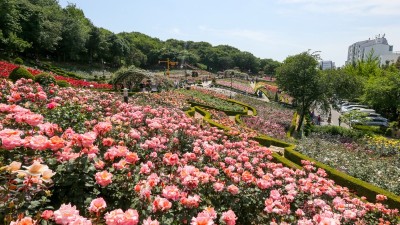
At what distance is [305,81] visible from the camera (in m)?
23.5

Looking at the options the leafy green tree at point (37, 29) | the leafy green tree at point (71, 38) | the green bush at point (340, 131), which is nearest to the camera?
the green bush at point (340, 131)

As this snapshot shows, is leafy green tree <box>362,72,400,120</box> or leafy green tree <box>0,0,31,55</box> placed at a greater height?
leafy green tree <box>0,0,31,55</box>

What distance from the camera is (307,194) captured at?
4496 millimetres

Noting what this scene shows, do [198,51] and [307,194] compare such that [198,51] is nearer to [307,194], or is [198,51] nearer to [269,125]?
[269,125]

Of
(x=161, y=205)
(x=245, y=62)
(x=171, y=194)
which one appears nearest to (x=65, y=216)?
(x=161, y=205)

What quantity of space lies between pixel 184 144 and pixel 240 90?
39.8 meters

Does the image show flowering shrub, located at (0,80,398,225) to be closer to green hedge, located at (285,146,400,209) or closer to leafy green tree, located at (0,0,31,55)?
green hedge, located at (285,146,400,209)

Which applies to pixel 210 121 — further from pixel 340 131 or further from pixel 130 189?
pixel 340 131

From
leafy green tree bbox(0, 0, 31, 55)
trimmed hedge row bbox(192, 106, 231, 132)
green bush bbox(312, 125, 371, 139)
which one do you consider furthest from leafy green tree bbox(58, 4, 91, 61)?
green bush bbox(312, 125, 371, 139)

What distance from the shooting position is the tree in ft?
76.0

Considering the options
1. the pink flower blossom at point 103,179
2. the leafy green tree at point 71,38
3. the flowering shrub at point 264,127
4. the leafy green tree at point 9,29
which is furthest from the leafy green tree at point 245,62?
the pink flower blossom at point 103,179

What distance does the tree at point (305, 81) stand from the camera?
2316 centimetres

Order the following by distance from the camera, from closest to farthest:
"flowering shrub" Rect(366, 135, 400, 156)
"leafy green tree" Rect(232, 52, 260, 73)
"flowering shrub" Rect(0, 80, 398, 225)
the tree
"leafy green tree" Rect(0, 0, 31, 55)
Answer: "flowering shrub" Rect(0, 80, 398, 225), "flowering shrub" Rect(366, 135, 400, 156), the tree, "leafy green tree" Rect(0, 0, 31, 55), "leafy green tree" Rect(232, 52, 260, 73)

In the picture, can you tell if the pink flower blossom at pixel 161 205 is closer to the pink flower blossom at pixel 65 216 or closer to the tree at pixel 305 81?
the pink flower blossom at pixel 65 216
